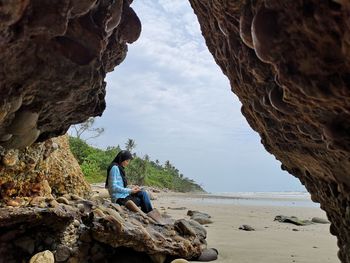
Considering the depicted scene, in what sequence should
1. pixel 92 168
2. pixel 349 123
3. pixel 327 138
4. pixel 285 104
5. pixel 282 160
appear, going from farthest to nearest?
pixel 92 168 → pixel 282 160 → pixel 285 104 → pixel 327 138 → pixel 349 123

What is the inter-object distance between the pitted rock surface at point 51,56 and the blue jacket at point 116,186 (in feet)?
9.89

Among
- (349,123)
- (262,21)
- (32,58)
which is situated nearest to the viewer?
(262,21)

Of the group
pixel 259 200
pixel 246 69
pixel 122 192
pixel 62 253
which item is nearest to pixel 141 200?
pixel 122 192

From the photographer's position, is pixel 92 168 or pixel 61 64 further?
pixel 92 168

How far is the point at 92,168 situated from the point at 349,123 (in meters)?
23.7

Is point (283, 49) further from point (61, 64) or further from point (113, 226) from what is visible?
point (113, 226)

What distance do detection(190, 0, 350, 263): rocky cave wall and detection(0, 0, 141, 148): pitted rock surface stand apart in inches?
26.0

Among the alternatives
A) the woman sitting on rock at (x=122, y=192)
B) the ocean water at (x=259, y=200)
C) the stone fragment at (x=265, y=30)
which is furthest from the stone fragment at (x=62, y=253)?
the ocean water at (x=259, y=200)

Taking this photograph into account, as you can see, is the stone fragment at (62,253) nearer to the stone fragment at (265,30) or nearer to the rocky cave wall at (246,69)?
the rocky cave wall at (246,69)

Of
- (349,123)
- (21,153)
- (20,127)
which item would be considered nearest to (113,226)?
(21,153)

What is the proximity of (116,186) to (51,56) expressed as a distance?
3.96 m

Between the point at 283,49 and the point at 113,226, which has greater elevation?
the point at 283,49

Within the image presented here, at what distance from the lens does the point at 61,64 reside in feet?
7.03

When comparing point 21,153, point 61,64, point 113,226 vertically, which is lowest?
point 113,226
